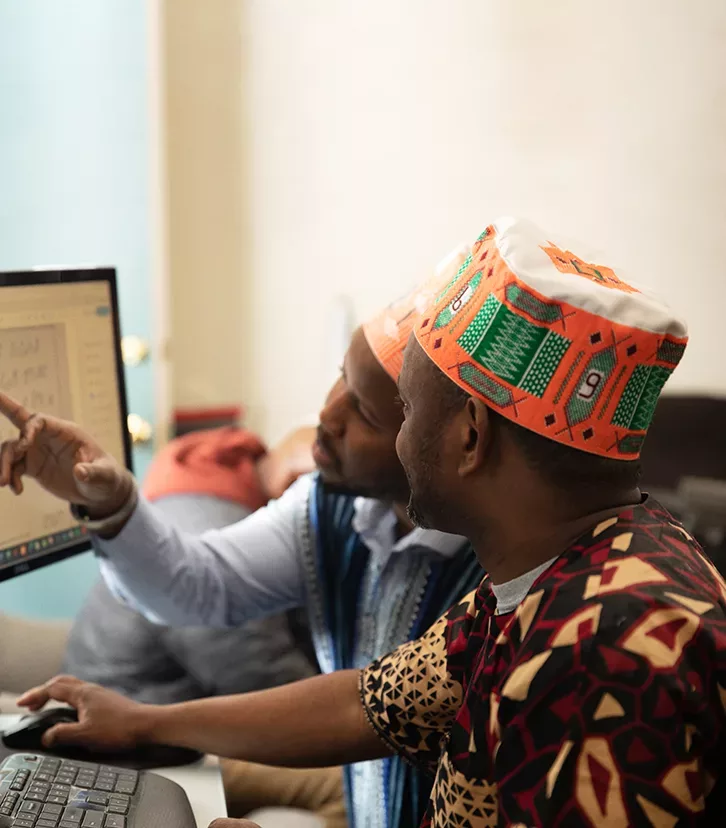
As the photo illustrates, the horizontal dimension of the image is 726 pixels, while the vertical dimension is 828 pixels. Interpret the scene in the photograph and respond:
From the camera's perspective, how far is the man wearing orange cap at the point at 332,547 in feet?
3.75

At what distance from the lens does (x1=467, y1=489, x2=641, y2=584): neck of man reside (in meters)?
0.74

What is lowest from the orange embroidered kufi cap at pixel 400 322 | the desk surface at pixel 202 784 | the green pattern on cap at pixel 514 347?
the desk surface at pixel 202 784

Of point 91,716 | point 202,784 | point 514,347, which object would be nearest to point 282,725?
point 202,784

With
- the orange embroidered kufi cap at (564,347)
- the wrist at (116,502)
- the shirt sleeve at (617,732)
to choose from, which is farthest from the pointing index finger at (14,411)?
the shirt sleeve at (617,732)

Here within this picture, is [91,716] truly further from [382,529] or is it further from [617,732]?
[617,732]

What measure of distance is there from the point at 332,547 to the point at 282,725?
1.18 feet

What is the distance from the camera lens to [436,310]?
80 centimetres

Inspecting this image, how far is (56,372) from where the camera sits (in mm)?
1091

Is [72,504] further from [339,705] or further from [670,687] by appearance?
[670,687]

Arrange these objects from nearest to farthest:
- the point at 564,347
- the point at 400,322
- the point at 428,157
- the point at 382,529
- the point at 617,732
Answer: the point at 617,732 → the point at 564,347 → the point at 400,322 → the point at 382,529 → the point at 428,157

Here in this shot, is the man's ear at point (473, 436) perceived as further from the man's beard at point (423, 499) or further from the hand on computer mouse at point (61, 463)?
the hand on computer mouse at point (61, 463)

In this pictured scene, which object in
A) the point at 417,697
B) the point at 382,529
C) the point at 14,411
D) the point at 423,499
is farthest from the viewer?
the point at 382,529

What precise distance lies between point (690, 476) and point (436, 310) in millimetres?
1298

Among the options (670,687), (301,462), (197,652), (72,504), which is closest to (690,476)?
(301,462)
